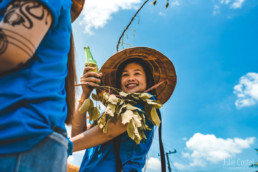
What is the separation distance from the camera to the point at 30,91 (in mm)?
969

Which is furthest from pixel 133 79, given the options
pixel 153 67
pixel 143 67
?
pixel 153 67

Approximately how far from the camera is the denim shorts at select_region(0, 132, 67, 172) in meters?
0.87

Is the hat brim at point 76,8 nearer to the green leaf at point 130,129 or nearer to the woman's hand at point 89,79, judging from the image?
the woman's hand at point 89,79

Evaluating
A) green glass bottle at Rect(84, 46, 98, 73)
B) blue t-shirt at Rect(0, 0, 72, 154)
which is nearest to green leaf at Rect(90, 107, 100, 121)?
green glass bottle at Rect(84, 46, 98, 73)

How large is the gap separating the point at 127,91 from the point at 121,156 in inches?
36.0

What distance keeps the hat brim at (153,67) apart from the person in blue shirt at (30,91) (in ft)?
6.37

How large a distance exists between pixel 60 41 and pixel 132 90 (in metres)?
1.71

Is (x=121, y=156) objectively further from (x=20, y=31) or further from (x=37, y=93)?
(x=20, y=31)

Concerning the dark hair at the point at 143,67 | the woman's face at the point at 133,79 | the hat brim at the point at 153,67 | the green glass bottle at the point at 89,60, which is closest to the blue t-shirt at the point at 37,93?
the green glass bottle at the point at 89,60

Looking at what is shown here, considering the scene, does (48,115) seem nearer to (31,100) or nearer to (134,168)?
(31,100)

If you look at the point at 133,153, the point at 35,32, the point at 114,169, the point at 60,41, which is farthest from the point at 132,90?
the point at 35,32

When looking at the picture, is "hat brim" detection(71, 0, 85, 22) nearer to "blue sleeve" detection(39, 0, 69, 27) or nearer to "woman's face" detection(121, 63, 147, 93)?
"blue sleeve" detection(39, 0, 69, 27)

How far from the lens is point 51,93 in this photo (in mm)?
1039

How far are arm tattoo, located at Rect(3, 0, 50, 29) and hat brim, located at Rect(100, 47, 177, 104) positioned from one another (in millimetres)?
1972
